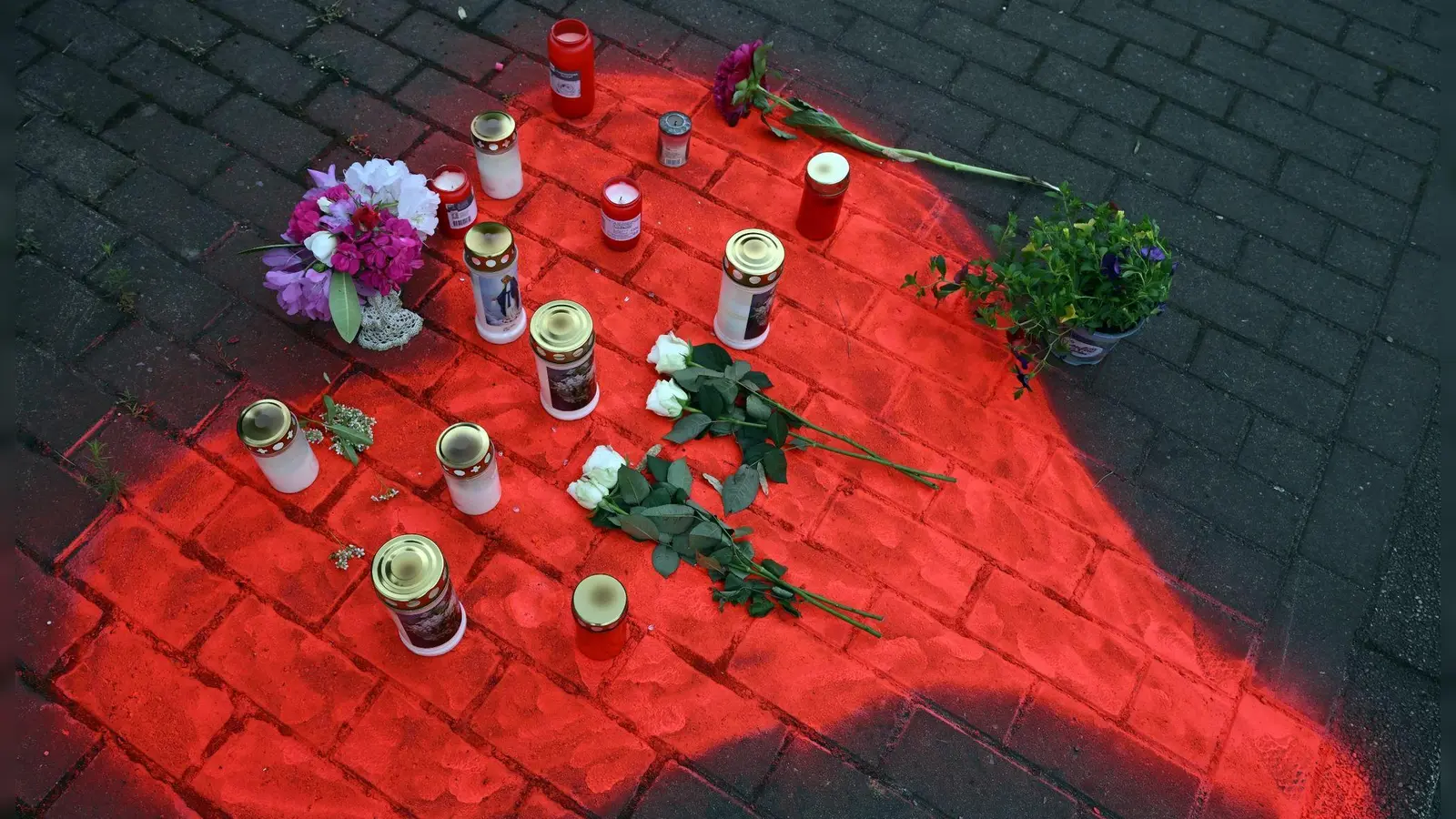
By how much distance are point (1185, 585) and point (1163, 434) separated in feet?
1.78

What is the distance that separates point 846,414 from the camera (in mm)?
3143

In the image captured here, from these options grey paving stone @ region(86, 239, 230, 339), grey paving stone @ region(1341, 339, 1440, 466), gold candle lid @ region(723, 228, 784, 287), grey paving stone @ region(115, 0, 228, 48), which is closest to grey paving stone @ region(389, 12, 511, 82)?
grey paving stone @ region(115, 0, 228, 48)

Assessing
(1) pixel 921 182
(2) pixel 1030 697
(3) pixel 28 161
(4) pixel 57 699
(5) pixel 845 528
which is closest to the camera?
(4) pixel 57 699

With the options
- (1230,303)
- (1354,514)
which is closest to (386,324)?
(1230,303)

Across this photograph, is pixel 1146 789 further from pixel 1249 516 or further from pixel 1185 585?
pixel 1249 516

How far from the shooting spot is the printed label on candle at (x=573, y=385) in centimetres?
280

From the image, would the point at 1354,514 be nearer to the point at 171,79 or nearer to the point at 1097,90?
the point at 1097,90

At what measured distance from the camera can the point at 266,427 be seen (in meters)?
2.60

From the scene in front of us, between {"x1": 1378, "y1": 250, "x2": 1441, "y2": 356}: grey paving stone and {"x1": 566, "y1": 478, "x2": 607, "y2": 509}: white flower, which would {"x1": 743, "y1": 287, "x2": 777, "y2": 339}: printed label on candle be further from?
{"x1": 1378, "y1": 250, "x2": 1441, "y2": 356}: grey paving stone

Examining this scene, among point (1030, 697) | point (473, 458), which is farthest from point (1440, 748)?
point (473, 458)

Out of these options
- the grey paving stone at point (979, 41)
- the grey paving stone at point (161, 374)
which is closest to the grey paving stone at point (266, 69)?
the grey paving stone at point (161, 374)

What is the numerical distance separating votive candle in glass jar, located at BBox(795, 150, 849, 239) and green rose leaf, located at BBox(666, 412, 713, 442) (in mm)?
883

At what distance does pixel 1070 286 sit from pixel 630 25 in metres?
2.18

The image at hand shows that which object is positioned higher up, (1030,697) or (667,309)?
(667,309)
